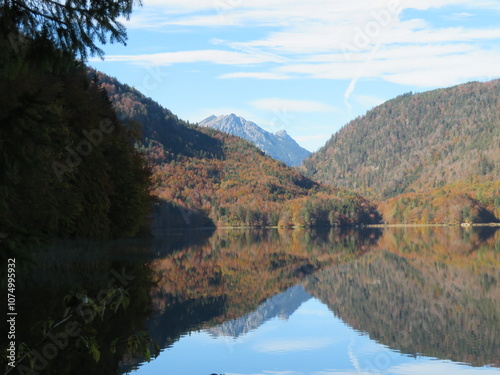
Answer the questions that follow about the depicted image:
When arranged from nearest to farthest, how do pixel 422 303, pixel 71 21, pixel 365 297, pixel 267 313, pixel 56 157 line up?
pixel 71 21 → pixel 267 313 → pixel 422 303 → pixel 365 297 → pixel 56 157

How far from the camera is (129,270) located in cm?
3956

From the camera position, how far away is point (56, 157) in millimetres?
41969

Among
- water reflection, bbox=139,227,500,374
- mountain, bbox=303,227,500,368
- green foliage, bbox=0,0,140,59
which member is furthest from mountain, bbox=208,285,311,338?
green foliage, bbox=0,0,140,59

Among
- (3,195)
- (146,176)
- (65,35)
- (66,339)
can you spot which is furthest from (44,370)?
(146,176)

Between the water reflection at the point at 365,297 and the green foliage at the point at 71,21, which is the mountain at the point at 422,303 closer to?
the water reflection at the point at 365,297

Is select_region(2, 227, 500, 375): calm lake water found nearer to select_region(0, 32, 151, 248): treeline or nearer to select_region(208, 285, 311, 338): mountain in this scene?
select_region(208, 285, 311, 338): mountain

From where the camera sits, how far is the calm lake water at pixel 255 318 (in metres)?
18.2

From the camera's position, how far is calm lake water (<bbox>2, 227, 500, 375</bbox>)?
18.2 meters

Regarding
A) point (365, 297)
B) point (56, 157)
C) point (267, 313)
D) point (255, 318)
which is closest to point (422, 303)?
point (365, 297)

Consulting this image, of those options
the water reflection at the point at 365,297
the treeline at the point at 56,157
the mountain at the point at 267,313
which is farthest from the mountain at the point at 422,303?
the treeline at the point at 56,157

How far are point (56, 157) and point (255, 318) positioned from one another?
19.5 m

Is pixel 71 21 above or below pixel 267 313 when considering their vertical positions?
above

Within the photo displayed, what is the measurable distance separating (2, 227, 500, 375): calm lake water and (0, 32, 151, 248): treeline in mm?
1717

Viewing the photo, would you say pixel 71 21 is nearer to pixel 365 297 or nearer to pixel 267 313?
pixel 267 313
